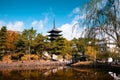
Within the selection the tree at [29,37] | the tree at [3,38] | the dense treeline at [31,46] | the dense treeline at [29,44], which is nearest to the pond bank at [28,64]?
the dense treeline at [31,46]

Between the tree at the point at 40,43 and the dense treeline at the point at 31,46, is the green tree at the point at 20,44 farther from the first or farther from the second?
the tree at the point at 40,43

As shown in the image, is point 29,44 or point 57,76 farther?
point 29,44

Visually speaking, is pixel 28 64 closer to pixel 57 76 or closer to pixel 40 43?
pixel 40 43

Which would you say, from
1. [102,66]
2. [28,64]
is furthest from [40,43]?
[102,66]

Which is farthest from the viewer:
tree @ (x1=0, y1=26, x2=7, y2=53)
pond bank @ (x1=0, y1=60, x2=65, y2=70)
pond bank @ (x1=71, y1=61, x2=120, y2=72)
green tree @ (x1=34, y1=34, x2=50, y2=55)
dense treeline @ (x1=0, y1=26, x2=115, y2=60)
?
green tree @ (x1=34, y1=34, x2=50, y2=55)

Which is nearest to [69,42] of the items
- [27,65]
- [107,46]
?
[27,65]

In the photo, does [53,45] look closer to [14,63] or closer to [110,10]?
[14,63]

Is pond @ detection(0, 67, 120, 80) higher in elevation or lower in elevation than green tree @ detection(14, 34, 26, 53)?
lower

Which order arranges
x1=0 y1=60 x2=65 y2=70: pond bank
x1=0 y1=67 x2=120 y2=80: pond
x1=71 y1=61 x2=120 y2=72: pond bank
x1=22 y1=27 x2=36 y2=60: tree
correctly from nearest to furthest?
1. x1=0 y1=67 x2=120 y2=80: pond
2. x1=71 y1=61 x2=120 y2=72: pond bank
3. x1=0 y1=60 x2=65 y2=70: pond bank
4. x1=22 y1=27 x2=36 y2=60: tree

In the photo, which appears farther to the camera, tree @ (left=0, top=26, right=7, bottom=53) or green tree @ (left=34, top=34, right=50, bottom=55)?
green tree @ (left=34, top=34, right=50, bottom=55)

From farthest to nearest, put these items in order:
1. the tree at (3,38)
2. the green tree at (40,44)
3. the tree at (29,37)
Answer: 1. the green tree at (40,44)
2. the tree at (29,37)
3. the tree at (3,38)

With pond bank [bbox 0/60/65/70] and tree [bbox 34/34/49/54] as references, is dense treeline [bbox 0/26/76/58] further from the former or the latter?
pond bank [bbox 0/60/65/70]

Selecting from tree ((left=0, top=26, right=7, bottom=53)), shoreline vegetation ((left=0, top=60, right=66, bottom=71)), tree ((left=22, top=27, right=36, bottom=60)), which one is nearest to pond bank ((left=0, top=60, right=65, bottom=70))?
shoreline vegetation ((left=0, top=60, right=66, bottom=71))

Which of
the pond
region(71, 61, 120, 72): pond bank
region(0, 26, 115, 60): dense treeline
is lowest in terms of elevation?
the pond
